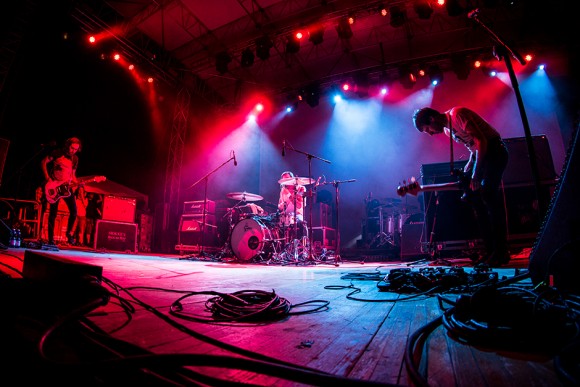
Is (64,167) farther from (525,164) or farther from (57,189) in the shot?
(525,164)

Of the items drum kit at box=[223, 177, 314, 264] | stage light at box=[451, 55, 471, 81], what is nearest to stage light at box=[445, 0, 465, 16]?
stage light at box=[451, 55, 471, 81]

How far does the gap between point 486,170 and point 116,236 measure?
8.37m

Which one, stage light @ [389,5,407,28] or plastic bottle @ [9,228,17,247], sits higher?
stage light @ [389,5,407,28]

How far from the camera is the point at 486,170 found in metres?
3.75

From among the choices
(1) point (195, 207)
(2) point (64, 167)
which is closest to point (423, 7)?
(1) point (195, 207)

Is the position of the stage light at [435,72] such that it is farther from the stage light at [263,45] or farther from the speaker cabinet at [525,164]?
the stage light at [263,45]

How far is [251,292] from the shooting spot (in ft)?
5.62

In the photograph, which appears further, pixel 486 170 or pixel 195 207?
pixel 195 207

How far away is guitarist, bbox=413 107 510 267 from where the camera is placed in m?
3.74

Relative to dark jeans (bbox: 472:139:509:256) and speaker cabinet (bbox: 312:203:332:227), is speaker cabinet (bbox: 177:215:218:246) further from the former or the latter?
dark jeans (bbox: 472:139:509:256)

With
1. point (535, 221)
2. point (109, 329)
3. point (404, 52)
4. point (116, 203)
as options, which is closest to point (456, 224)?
point (535, 221)

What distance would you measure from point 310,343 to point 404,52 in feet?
35.9

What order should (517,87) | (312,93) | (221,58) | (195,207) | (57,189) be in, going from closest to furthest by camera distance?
1. (517,87)
2. (57,189)
3. (221,58)
4. (195,207)
5. (312,93)

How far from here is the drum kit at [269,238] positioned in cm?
632
